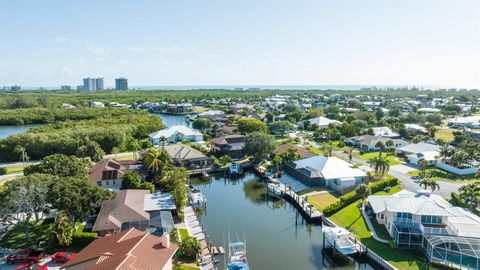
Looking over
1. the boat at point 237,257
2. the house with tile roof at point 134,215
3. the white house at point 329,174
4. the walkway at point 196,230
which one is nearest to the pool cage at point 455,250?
the boat at point 237,257

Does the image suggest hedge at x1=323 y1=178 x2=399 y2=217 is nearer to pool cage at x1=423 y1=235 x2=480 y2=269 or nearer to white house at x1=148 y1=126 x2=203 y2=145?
pool cage at x1=423 y1=235 x2=480 y2=269

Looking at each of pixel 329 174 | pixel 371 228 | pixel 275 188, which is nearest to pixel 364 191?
pixel 371 228

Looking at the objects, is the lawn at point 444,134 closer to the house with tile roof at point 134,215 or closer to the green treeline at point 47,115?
the house with tile roof at point 134,215

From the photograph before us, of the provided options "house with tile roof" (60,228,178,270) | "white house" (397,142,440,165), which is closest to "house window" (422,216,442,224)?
"house with tile roof" (60,228,178,270)

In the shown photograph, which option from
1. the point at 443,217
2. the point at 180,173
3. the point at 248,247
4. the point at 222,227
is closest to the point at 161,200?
the point at 180,173

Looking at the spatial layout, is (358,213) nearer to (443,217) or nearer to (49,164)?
(443,217)

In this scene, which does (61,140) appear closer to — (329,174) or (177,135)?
(177,135)
